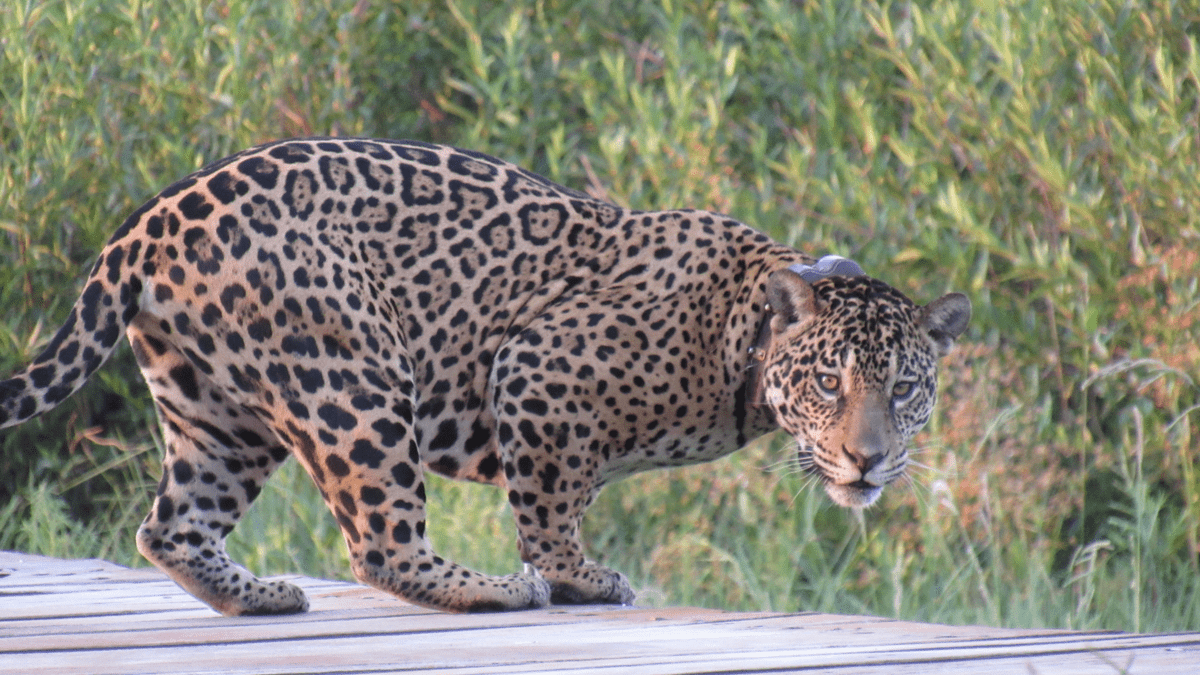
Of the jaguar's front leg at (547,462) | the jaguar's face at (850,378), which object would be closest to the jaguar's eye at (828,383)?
the jaguar's face at (850,378)

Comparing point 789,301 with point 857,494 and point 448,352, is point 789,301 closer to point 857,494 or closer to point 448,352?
point 857,494

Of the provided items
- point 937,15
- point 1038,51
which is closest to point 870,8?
point 937,15

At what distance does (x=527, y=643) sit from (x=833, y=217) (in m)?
3.48

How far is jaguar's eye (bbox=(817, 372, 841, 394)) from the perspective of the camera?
159 inches

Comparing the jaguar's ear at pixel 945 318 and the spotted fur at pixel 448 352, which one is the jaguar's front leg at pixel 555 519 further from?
the jaguar's ear at pixel 945 318

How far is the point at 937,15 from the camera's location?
6332 mm

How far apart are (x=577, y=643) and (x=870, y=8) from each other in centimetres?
468

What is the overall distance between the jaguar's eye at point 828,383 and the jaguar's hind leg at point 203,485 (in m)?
1.45

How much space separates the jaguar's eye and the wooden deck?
716 millimetres

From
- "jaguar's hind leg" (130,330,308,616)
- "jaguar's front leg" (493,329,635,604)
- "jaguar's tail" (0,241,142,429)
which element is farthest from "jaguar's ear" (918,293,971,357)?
"jaguar's tail" (0,241,142,429)

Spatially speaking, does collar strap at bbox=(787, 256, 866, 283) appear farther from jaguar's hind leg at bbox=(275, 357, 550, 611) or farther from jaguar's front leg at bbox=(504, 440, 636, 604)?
jaguar's hind leg at bbox=(275, 357, 550, 611)

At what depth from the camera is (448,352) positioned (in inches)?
162

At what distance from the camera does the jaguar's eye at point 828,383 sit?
13.3 ft

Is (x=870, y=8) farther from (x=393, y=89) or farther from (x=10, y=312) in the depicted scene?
(x=10, y=312)
